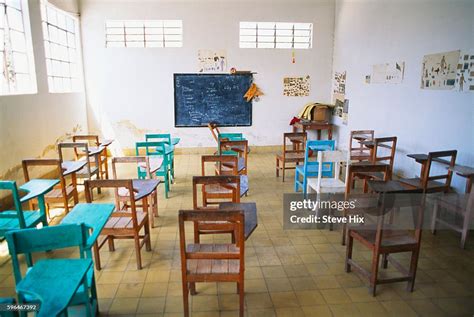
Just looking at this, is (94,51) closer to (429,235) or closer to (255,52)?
(255,52)

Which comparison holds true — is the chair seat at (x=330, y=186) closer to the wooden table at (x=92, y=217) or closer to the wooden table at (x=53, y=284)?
the wooden table at (x=92, y=217)

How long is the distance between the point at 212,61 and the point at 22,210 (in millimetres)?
5735

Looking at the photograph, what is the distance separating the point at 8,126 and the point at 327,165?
14.8ft

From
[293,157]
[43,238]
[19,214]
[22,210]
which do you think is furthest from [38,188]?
[293,157]

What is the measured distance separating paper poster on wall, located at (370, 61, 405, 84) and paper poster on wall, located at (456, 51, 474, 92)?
119 cm

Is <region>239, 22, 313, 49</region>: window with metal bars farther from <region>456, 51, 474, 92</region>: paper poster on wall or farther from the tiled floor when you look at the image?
the tiled floor

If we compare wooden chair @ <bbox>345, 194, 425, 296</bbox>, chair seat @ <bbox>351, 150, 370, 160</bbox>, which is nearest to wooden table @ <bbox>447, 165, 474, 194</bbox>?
wooden chair @ <bbox>345, 194, 425, 296</bbox>

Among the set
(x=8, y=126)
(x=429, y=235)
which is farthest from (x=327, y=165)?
(x=8, y=126)

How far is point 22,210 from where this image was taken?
2.92 metres

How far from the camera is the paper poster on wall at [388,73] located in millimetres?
5469

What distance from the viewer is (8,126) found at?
4.67 metres

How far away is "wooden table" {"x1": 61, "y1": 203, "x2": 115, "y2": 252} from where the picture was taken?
227cm

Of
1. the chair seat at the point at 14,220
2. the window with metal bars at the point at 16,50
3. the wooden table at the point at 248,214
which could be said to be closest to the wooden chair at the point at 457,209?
the wooden table at the point at 248,214

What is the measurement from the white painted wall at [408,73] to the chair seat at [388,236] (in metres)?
1.94
